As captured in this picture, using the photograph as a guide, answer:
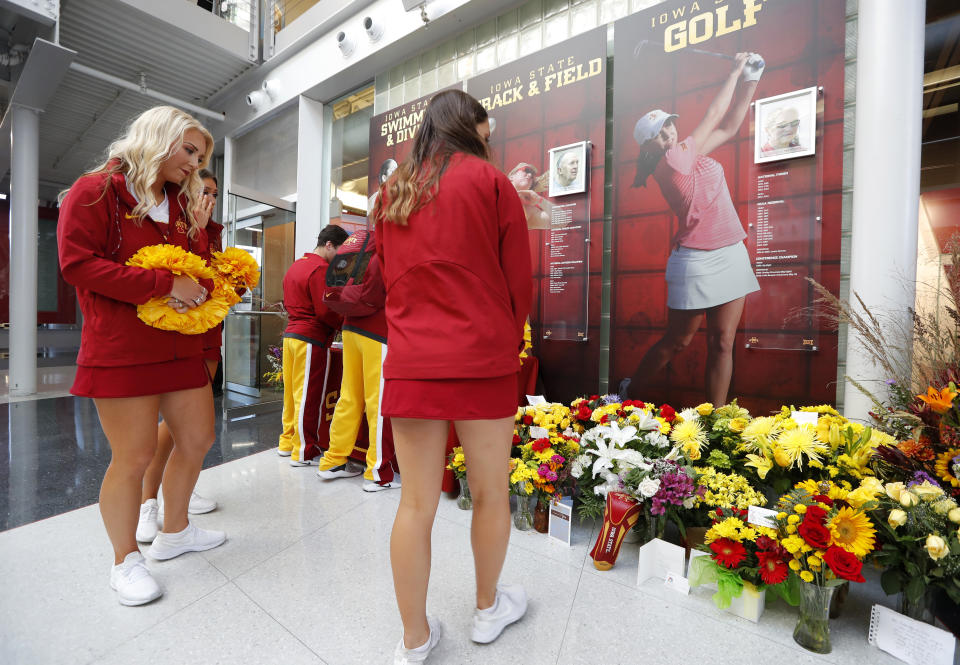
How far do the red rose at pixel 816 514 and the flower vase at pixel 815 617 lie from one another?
0.19 metres

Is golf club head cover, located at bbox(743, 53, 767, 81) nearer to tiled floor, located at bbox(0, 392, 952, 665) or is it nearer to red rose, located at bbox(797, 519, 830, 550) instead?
red rose, located at bbox(797, 519, 830, 550)

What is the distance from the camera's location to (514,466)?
7.03 feet

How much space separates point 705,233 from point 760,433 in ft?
4.20

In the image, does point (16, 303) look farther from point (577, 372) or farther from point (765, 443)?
point (765, 443)

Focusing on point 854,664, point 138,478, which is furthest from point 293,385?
point 854,664

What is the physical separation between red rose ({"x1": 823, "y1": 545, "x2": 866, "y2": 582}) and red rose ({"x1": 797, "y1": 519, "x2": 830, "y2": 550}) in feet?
0.08

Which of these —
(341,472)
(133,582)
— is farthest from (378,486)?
(133,582)

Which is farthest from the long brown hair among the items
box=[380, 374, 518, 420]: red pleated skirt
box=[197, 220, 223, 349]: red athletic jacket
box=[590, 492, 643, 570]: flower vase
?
box=[590, 492, 643, 570]: flower vase

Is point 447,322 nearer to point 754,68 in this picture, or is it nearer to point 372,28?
point 754,68

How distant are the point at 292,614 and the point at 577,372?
217cm

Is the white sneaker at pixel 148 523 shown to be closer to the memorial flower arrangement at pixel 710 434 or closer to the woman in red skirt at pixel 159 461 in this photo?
the woman in red skirt at pixel 159 461

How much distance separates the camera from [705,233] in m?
2.67

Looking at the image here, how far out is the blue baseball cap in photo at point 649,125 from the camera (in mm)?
2830

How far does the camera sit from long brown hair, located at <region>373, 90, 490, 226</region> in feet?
3.78
